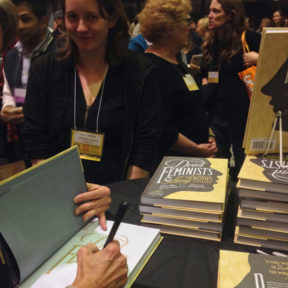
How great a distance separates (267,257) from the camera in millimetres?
712

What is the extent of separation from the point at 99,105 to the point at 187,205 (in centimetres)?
79

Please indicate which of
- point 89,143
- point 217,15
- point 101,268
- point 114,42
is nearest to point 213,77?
point 217,15

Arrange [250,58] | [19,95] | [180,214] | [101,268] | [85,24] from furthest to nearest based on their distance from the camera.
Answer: [250,58] < [19,95] < [85,24] < [180,214] < [101,268]

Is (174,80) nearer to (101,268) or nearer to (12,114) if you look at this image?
(12,114)

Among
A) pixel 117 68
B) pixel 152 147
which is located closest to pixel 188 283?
pixel 152 147

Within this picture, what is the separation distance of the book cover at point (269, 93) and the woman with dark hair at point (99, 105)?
64 centimetres

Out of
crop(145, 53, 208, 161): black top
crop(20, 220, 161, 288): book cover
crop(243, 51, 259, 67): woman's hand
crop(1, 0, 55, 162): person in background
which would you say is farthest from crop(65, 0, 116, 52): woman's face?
crop(243, 51, 259, 67): woman's hand

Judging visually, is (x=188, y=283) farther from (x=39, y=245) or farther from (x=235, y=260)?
(x=39, y=245)

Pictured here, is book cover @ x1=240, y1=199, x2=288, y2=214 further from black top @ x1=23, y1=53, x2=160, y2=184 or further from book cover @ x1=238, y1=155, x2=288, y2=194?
black top @ x1=23, y1=53, x2=160, y2=184

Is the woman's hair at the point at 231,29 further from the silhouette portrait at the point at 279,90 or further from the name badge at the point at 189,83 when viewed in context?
the silhouette portrait at the point at 279,90

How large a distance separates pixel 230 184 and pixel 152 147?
0.46 metres

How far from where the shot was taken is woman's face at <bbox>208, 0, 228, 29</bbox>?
2.56 m

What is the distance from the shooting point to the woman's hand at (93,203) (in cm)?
88

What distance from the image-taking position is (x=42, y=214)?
75 centimetres
